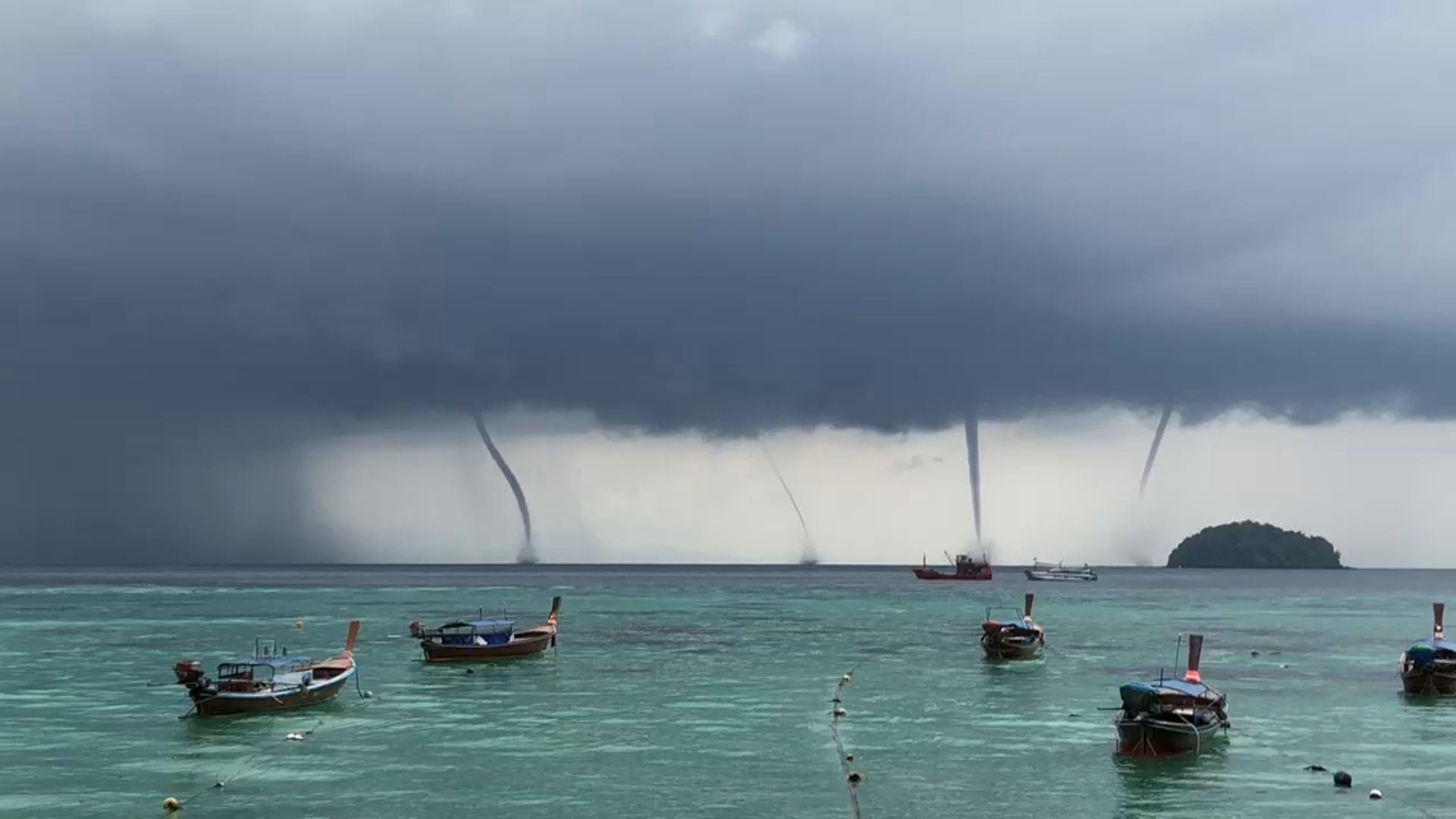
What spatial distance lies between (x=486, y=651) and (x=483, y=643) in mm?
817

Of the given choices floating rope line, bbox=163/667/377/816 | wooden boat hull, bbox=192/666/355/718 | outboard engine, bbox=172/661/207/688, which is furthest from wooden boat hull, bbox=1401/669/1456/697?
outboard engine, bbox=172/661/207/688

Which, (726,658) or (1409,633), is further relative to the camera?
(1409,633)

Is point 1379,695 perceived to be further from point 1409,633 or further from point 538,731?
point 1409,633

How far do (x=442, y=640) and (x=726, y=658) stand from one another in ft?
82.4

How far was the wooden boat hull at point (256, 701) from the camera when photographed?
8294cm

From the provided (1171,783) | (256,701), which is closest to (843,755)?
(1171,783)

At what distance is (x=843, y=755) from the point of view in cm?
7006

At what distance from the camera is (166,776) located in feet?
209

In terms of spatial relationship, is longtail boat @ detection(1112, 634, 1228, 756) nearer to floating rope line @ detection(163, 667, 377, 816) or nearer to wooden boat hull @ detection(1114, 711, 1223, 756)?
wooden boat hull @ detection(1114, 711, 1223, 756)

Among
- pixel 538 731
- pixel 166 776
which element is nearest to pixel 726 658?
pixel 538 731

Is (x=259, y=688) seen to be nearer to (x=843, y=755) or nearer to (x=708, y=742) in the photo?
(x=708, y=742)

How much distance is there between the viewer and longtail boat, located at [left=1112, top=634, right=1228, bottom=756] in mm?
69062

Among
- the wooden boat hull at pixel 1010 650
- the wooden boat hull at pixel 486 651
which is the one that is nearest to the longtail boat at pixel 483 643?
the wooden boat hull at pixel 486 651

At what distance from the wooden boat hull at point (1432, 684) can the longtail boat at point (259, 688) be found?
72.9 meters
